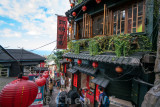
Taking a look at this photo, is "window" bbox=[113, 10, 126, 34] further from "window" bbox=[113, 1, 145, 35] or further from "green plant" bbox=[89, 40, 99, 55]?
"green plant" bbox=[89, 40, 99, 55]

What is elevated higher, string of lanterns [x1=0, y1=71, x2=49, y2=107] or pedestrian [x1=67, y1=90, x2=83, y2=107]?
string of lanterns [x1=0, y1=71, x2=49, y2=107]

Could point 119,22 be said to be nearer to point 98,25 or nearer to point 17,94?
point 98,25

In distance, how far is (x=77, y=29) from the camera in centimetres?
1055

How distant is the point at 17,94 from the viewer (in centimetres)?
286

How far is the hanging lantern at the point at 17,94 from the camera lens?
2742 millimetres

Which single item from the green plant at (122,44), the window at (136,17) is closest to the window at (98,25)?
the window at (136,17)

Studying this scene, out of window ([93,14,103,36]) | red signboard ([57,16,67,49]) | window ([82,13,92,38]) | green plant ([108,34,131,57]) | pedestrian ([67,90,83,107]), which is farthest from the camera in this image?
red signboard ([57,16,67,49])

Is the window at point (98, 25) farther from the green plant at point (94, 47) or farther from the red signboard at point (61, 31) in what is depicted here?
the red signboard at point (61, 31)

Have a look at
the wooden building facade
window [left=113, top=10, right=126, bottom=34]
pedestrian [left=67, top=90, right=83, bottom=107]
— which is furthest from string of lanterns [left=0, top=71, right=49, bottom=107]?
window [left=113, top=10, right=126, bottom=34]

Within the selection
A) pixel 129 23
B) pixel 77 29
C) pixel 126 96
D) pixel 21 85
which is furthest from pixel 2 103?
pixel 77 29

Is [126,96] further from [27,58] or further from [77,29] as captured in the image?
[27,58]

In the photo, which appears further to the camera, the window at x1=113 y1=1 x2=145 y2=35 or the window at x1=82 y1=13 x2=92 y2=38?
the window at x1=82 y1=13 x2=92 y2=38

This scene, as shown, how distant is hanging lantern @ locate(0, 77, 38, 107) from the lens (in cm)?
274

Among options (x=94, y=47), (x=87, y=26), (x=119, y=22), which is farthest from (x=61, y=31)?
(x=119, y=22)
